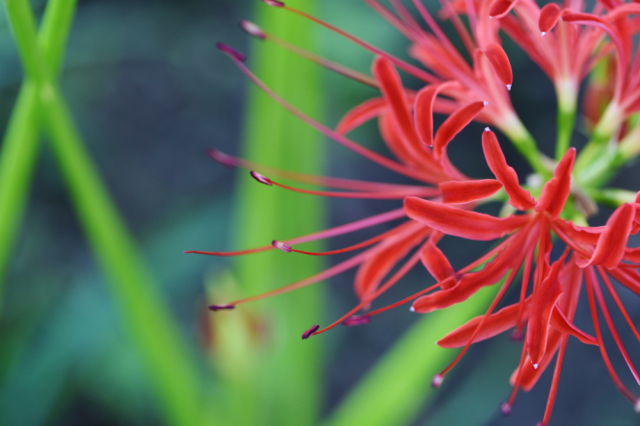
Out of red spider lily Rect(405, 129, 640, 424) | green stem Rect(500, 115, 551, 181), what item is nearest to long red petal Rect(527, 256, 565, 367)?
red spider lily Rect(405, 129, 640, 424)

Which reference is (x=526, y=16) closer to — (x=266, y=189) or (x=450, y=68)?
(x=450, y=68)

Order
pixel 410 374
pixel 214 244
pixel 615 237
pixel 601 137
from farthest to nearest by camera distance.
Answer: pixel 214 244, pixel 410 374, pixel 601 137, pixel 615 237

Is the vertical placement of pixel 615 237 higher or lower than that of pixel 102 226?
higher

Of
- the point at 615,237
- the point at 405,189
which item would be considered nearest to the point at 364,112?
the point at 405,189

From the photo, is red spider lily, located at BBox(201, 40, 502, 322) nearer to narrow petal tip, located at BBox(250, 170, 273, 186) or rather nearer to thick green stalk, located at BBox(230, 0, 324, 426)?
narrow petal tip, located at BBox(250, 170, 273, 186)

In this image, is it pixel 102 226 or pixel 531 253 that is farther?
pixel 102 226

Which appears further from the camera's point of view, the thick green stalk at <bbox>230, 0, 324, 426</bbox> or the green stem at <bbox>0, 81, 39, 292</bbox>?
the thick green stalk at <bbox>230, 0, 324, 426</bbox>

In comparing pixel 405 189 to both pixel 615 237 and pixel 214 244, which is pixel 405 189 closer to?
pixel 615 237

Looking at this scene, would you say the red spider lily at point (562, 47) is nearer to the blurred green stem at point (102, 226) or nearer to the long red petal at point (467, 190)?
the long red petal at point (467, 190)
